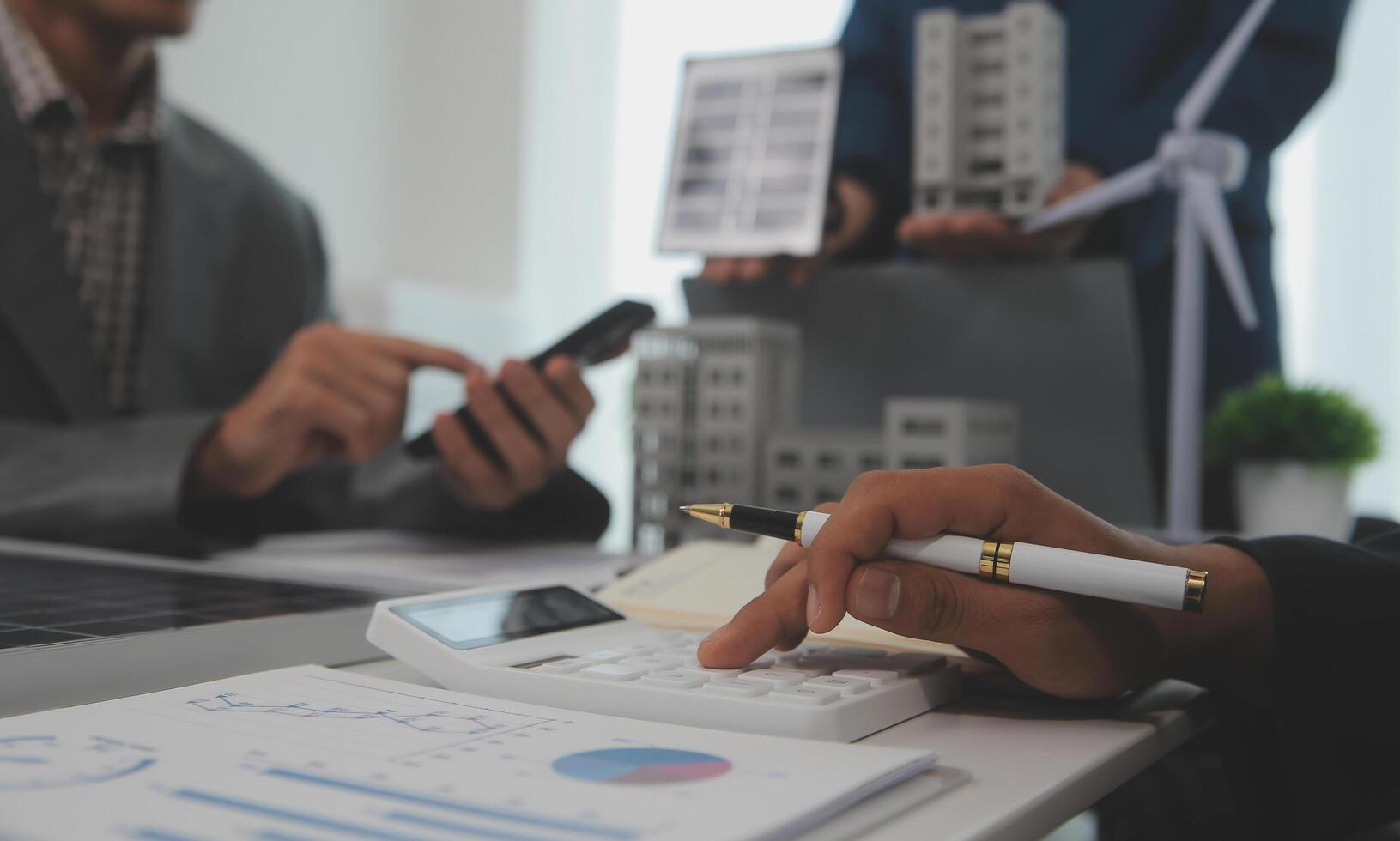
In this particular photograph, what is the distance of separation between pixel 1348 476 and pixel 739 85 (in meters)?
0.62

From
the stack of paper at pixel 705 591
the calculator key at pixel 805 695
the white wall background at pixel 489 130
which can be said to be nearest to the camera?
the calculator key at pixel 805 695

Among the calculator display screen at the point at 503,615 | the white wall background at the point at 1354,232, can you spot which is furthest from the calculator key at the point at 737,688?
the white wall background at the point at 1354,232

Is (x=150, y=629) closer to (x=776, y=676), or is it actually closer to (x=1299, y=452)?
(x=776, y=676)

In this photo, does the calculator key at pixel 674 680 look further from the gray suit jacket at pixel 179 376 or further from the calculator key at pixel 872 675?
the gray suit jacket at pixel 179 376

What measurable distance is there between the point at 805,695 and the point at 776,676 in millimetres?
34

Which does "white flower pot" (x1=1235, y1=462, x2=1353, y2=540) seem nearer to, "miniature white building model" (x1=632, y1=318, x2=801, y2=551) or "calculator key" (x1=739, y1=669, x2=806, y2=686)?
"miniature white building model" (x1=632, y1=318, x2=801, y2=551)

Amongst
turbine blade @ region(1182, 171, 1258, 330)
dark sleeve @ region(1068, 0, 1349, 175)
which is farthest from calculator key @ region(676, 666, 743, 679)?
dark sleeve @ region(1068, 0, 1349, 175)

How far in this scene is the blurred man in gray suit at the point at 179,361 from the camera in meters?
0.87

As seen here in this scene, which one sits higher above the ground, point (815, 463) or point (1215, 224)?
point (1215, 224)

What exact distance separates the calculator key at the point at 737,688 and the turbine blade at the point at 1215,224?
0.82 metres

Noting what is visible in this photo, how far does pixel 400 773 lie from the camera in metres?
0.29

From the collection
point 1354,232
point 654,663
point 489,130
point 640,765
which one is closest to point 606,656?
point 654,663

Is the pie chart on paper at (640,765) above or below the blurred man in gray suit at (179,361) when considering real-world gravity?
below

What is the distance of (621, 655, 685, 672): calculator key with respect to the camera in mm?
409
